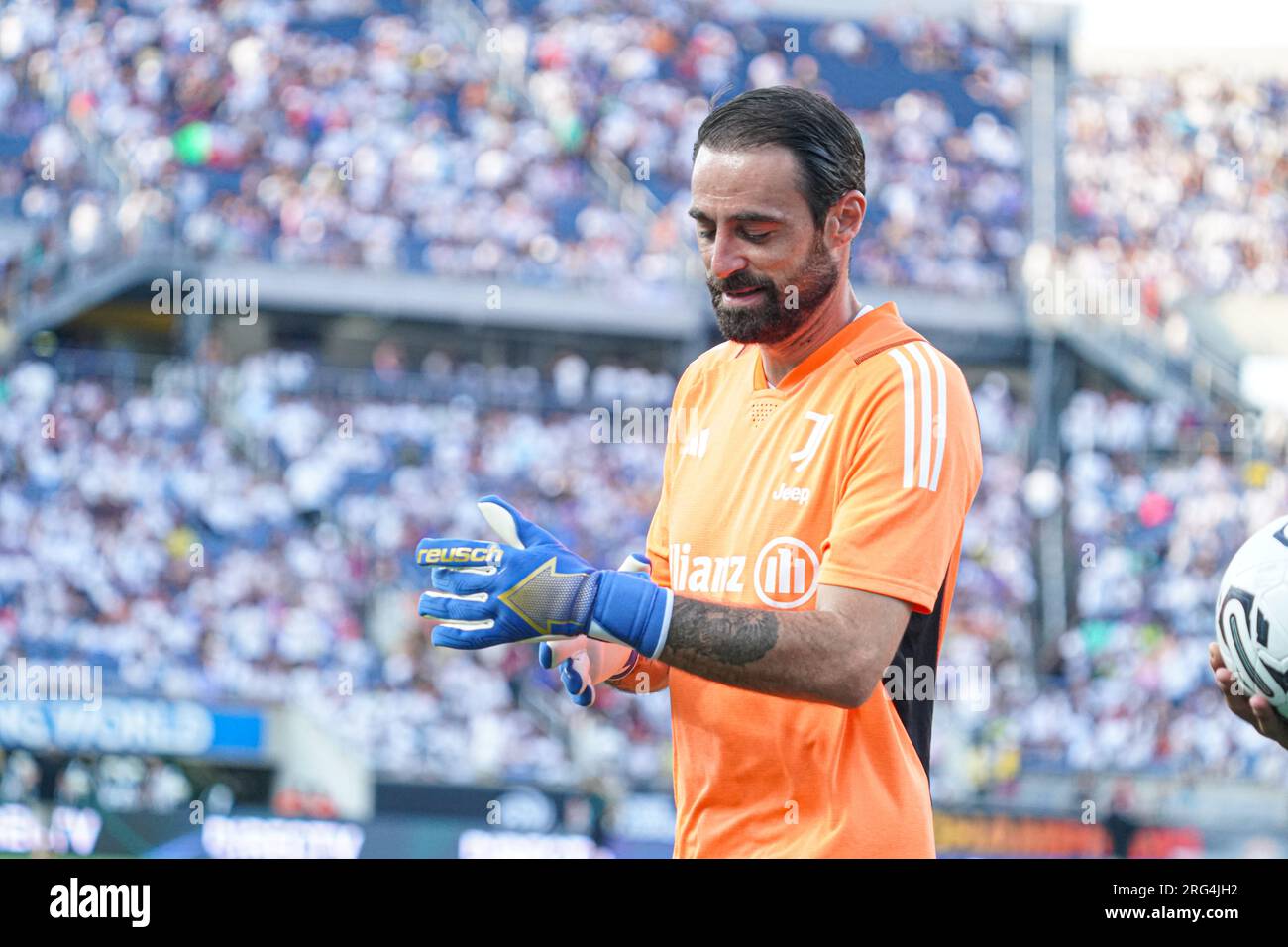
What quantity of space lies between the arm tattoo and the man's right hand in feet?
3.22

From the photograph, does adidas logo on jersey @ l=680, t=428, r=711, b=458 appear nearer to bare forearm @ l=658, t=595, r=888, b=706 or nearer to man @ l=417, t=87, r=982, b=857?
man @ l=417, t=87, r=982, b=857

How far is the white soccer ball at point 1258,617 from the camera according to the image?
326 centimetres

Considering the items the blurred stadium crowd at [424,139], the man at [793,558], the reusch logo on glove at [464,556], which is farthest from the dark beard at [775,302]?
the blurred stadium crowd at [424,139]

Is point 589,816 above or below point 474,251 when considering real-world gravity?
below

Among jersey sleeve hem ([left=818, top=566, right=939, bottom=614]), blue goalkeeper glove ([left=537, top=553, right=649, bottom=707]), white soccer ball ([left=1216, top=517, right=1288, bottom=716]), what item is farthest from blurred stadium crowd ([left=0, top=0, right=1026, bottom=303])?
jersey sleeve hem ([left=818, top=566, right=939, bottom=614])

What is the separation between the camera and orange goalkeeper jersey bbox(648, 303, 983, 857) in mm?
2871

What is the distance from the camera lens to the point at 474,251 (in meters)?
21.6

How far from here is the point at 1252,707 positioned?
3.27 metres

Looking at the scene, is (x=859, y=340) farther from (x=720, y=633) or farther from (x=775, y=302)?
(x=720, y=633)

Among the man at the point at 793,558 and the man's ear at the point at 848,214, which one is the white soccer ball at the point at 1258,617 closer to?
the man at the point at 793,558
